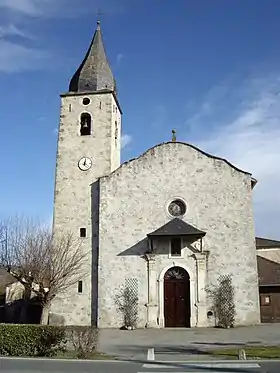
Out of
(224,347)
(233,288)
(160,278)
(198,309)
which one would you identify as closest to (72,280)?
(160,278)

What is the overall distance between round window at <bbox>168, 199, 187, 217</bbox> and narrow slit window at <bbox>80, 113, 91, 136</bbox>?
26.4 feet

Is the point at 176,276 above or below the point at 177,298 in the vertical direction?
above

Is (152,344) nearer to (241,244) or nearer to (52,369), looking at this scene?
(52,369)

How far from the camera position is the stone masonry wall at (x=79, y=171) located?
29406 mm

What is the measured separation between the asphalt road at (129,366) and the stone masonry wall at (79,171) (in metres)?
15.7

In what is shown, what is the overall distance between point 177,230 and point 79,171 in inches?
326

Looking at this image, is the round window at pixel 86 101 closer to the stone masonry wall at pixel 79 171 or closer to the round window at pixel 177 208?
the stone masonry wall at pixel 79 171

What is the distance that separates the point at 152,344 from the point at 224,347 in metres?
3.36

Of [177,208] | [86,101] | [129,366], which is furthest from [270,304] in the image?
[129,366]

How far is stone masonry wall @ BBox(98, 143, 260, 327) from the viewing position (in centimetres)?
2783

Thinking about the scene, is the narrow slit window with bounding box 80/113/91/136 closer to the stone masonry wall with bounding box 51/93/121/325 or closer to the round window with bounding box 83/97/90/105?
the stone masonry wall with bounding box 51/93/121/325

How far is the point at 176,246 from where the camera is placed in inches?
1117

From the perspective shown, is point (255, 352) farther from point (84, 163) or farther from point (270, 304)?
point (84, 163)

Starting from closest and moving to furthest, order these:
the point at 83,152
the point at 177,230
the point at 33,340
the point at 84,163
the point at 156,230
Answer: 1. the point at 33,340
2. the point at 177,230
3. the point at 156,230
4. the point at 84,163
5. the point at 83,152
